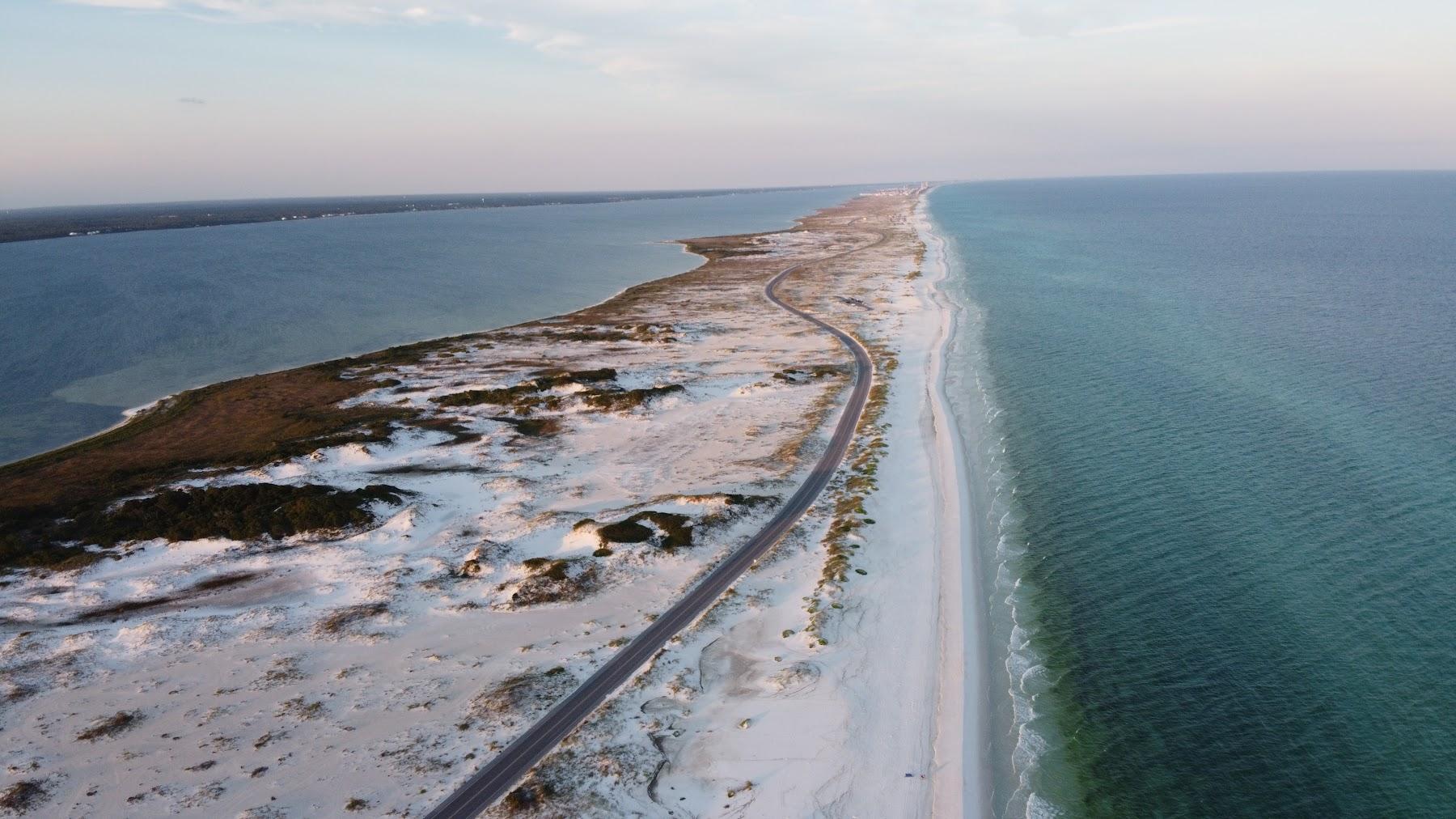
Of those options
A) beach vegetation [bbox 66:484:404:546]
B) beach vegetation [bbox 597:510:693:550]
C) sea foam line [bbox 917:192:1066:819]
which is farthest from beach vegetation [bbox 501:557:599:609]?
sea foam line [bbox 917:192:1066:819]

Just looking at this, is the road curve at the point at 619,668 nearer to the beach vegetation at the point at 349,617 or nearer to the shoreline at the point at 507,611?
the shoreline at the point at 507,611

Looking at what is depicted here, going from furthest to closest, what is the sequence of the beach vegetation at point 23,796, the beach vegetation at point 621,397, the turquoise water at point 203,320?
1. the turquoise water at point 203,320
2. the beach vegetation at point 621,397
3. the beach vegetation at point 23,796

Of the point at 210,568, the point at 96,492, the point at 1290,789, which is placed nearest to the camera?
the point at 1290,789

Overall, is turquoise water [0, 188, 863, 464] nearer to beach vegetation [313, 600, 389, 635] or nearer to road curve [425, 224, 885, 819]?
beach vegetation [313, 600, 389, 635]

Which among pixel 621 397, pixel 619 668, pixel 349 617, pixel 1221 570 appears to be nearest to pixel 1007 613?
pixel 1221 570

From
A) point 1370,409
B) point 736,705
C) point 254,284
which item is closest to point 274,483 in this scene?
point 736,705

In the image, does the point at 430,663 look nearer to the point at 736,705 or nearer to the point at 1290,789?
the point at 736,705

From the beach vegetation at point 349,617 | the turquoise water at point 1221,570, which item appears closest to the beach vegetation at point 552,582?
the beach vegetation at point 349,617
